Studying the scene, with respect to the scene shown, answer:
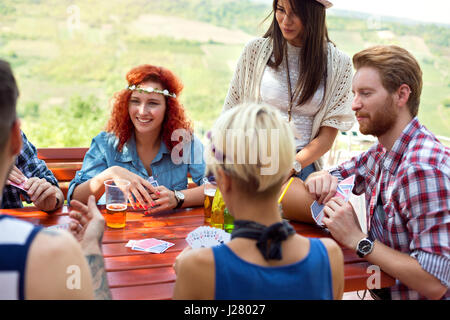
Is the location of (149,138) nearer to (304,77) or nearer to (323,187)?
(304,77)

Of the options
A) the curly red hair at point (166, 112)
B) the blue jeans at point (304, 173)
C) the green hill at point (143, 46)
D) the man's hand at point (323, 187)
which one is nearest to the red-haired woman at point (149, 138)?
the curly red hair at point (166, 112)

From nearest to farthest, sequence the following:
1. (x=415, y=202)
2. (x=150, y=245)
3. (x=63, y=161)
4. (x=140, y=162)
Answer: (x=415, y=202) → (x=150, y=245) → (x=140, y=162) → (x=63, y=161)

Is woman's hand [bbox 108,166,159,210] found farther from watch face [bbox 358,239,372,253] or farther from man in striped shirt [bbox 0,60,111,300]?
man in striped shirt [bbox 0,60,111,300]

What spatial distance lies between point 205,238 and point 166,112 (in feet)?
4.11

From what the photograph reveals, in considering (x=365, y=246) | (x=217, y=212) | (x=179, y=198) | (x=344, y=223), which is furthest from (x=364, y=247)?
(x=179, y=198)

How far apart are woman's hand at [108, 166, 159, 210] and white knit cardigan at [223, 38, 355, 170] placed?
102 cm

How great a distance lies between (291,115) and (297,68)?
1.02ft

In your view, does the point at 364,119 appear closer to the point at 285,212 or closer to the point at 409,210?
the point at 409,210

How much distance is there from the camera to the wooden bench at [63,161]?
3433mm

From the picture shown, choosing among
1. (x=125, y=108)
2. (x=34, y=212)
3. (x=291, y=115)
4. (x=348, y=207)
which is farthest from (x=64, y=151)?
(x=348, y=207)

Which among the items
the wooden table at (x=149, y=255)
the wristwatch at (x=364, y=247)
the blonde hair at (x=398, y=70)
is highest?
the blonde hair at (x=398, y=70)

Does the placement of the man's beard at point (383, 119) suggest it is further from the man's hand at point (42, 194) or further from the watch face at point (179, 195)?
the man's hand at point (42, 194)

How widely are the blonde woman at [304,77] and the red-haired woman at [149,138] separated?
56cm

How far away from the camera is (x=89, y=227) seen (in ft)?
5.18
